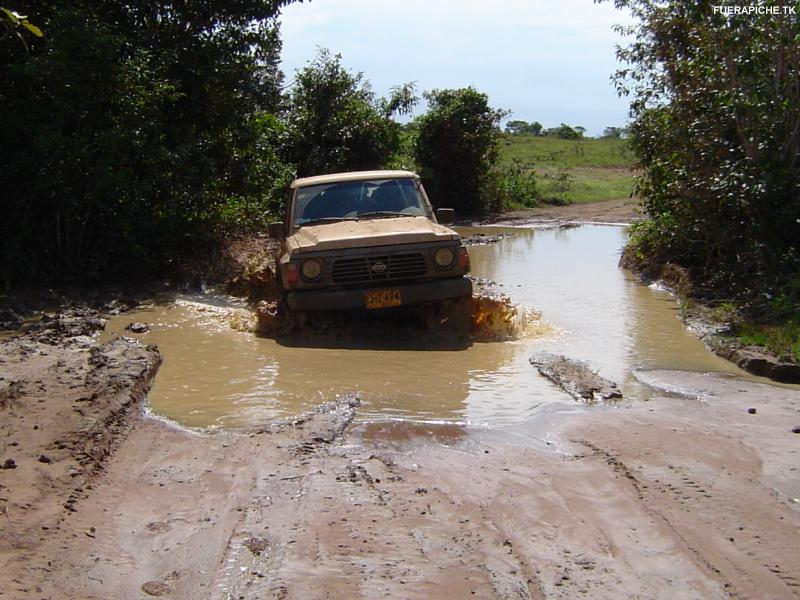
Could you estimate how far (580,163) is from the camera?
42750 mm

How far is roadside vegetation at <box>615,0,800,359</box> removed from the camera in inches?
418

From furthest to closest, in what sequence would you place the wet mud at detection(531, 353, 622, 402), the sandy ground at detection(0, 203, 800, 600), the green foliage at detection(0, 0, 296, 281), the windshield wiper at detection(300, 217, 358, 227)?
the green foliage at detection(0, 0, 296, 281) < the windshield wiper at detection(300, 217, 358, 227) < the wet mud at detection(531, 353, 622, 402) < the sandy ground at detection(0, 203, 800, 600)

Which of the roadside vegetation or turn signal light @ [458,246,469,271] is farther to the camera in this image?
the roadside vegetation

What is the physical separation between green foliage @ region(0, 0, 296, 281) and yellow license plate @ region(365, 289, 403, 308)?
15.1ft

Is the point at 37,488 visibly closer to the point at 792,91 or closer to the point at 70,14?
the point at 70,14

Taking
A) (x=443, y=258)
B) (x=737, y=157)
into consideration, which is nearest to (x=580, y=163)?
(x=737, y=157)

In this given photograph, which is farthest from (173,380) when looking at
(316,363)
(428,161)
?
(428,161)

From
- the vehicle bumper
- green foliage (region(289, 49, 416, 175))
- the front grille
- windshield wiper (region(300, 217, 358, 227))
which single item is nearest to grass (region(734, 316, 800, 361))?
the vehicle bumper

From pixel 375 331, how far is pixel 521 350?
4.98 ft

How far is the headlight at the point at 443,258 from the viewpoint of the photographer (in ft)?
29.5

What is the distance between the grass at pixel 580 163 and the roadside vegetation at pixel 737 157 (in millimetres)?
17949

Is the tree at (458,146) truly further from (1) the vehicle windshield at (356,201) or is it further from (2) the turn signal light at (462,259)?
(2) the turn signal light at (462,259)

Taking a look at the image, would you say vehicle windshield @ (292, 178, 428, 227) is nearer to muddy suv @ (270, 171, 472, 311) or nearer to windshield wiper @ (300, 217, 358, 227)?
windshield wiper @ (300, 217, 358, 227)

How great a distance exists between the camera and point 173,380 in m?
7.55
